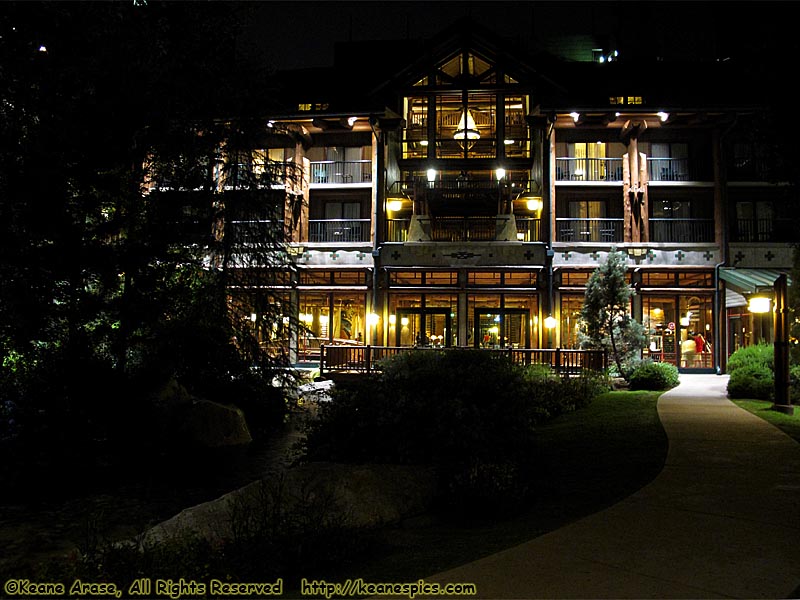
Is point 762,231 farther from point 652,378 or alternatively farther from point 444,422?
point 444,422

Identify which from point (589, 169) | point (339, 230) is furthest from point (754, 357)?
point (339, 230)

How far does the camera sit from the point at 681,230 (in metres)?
29.5

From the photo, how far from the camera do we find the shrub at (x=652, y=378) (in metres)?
20.3

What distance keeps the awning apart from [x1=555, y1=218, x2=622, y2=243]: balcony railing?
190 inches

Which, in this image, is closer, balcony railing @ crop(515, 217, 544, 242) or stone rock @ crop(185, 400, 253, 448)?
stone rock @ crop(185, 400, 253, 448)

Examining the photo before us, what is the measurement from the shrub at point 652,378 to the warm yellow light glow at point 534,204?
11.3 m

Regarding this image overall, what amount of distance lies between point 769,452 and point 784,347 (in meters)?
6.08

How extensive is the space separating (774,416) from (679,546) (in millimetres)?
10032

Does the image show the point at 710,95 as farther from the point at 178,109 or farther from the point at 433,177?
the point at 178,109

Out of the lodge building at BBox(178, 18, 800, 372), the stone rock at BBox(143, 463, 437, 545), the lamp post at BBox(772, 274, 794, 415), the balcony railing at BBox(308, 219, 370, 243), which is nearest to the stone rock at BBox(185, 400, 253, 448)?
the stone rock at BBox(143, 463, 437, 545)

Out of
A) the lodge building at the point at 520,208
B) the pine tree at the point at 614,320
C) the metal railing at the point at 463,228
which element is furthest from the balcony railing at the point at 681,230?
the pine tree at the point at 614,320

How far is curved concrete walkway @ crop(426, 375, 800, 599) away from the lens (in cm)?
430

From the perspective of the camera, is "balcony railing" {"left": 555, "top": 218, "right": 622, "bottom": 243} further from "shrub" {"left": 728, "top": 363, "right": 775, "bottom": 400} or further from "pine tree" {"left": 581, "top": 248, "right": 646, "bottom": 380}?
"shrub" {"left": 728, "top": 363, "right": 775, "bottom": 400}

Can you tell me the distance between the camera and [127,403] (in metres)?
14.0
